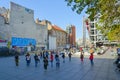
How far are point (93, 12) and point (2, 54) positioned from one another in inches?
1625

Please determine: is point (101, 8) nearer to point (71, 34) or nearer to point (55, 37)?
point (55, 37)

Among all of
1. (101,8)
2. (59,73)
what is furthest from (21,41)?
(101,8)

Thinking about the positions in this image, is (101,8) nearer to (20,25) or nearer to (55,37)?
(20,25)

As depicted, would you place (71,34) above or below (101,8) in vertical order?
above

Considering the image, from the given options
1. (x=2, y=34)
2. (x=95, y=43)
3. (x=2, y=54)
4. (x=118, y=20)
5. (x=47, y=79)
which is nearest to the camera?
(x=118, y=20)

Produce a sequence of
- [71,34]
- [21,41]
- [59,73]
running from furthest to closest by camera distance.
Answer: [71,34] < [21,41] < [59,73]

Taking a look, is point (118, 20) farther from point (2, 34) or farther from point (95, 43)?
point (95, 43)

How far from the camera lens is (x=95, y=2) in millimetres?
12641

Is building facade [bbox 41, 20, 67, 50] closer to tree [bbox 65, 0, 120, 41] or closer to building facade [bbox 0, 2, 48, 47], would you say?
building facade [bbox 0, 2, 48, 47]

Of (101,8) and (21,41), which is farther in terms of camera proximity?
(21,41)

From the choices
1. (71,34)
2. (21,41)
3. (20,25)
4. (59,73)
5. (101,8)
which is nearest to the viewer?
(101,8)

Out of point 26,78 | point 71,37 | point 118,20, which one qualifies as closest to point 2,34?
point 26,78

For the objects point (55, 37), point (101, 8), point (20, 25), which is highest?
point (20, 25)

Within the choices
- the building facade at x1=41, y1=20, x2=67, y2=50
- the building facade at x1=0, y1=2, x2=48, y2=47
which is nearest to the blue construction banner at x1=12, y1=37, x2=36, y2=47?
the building facade at x1=0, y1=2, x2=48, y2=47
